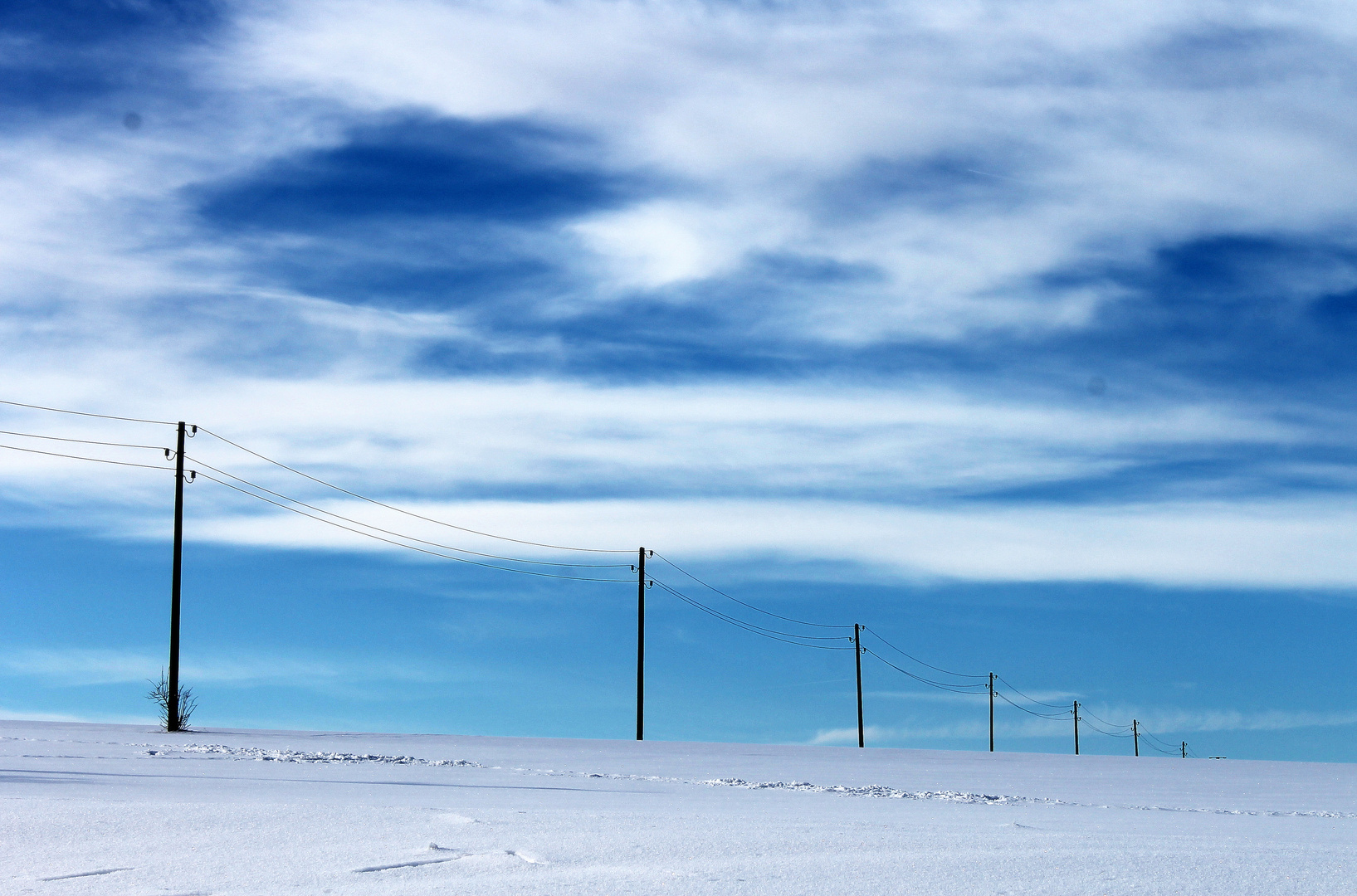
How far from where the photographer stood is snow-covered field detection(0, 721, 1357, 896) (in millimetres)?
5680

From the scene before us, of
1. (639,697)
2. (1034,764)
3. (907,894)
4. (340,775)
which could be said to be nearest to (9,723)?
(340,775)

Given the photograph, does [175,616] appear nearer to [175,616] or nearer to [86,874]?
[175,616]

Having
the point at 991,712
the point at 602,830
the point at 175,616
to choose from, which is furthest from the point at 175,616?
the point at 991,712

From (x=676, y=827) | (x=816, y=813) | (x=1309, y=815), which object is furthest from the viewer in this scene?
(x=1309, y=815)

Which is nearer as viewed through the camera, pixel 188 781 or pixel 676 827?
pixel 676 827

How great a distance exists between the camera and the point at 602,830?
7.14 meters

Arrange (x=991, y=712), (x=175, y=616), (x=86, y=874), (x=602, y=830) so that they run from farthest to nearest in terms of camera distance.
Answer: (x=991, y=712) → (x=175, y=616) → (x=602, y=830) → (x=86, y=874)

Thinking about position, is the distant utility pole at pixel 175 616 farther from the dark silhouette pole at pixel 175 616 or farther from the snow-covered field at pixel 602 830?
the snow-covered field at pixel 602 830

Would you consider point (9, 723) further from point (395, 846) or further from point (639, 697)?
point (639, 697)

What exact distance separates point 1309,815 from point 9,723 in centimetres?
1851

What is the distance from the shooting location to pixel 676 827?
7.44 metres

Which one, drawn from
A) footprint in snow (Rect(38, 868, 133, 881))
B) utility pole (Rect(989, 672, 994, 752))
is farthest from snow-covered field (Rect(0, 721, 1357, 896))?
utility pole (Rect(989, 672, 994, 752))

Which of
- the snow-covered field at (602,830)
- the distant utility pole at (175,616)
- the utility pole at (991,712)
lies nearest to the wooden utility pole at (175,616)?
the distant utility pole at (175,616)

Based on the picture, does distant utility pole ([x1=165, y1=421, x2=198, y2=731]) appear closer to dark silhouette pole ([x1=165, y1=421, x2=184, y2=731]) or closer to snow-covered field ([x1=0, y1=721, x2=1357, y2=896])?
dark silhouette pole ([x1=165, y1=421, x2=184, y2=731])
